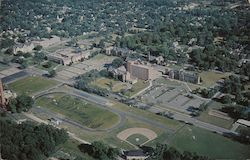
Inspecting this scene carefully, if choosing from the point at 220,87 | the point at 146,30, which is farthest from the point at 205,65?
the point at 146,30

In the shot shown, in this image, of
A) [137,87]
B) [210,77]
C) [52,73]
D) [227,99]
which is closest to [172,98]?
[137,87]

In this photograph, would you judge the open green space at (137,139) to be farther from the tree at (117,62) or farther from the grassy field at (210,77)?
the tree at (117,62)

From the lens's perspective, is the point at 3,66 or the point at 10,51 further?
the point at 10,51

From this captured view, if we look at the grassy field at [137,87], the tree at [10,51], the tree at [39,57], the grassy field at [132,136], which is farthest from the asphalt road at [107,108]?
the tree at [10,51]

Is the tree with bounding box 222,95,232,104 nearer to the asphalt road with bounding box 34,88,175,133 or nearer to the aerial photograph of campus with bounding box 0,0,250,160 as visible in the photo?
the aerial photograph of campus with bounding box 0,0,250,160

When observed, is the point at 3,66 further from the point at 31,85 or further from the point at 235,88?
the point at 235,88

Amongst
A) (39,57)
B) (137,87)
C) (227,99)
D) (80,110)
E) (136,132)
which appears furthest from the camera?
(39,57)

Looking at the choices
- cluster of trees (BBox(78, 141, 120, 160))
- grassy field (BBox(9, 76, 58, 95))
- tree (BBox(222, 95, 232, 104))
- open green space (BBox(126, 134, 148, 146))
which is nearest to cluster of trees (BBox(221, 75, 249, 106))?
tree (BBox(222, 95, 232, 104))

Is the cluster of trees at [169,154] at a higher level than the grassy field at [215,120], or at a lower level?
higher
